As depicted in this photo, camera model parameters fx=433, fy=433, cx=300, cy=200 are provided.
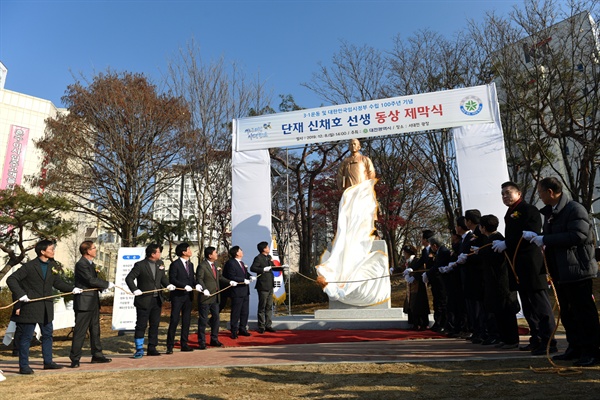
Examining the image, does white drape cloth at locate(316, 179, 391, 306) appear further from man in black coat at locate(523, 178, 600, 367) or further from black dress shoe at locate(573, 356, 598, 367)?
black dress shoe at locate(573, 356, 598, 367)

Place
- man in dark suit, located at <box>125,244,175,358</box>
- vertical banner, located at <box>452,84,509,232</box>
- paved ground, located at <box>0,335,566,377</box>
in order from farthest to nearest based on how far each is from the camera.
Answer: vertical banner, located at <box>452,84,509,232</box>
man in dark suit, located at <box>125,244,175,358</box>
paved ground, located at <box>0,335,566,377</box>

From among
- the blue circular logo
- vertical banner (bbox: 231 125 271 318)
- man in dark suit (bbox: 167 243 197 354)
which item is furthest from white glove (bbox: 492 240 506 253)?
vertical banner (bbox: 231 125 271 318)

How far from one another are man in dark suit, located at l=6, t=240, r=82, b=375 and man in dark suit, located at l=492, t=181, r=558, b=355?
4.65 metres

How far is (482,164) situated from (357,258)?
313cm

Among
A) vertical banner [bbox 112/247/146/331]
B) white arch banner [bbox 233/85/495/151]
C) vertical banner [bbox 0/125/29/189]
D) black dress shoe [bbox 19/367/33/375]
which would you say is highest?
vertical banner [bbox 0/125/29/189]

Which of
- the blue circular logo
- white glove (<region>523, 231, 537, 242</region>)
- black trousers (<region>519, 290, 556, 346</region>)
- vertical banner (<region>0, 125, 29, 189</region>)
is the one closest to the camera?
white glove (<region>523, 231, 537, 242</region>)

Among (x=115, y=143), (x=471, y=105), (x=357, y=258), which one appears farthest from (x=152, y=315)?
(x=115, y=143)

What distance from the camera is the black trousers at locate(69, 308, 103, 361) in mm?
4840

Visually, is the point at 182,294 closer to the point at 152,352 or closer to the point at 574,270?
the point at 152,352

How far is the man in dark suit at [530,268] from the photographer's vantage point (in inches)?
154

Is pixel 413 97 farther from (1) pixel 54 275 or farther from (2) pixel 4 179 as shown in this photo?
(2) pixel 4 179

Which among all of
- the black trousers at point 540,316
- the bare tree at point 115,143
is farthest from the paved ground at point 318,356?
the bare tree at point 115,143

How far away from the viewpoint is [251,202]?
10.1m

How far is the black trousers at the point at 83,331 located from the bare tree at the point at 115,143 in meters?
9.02
